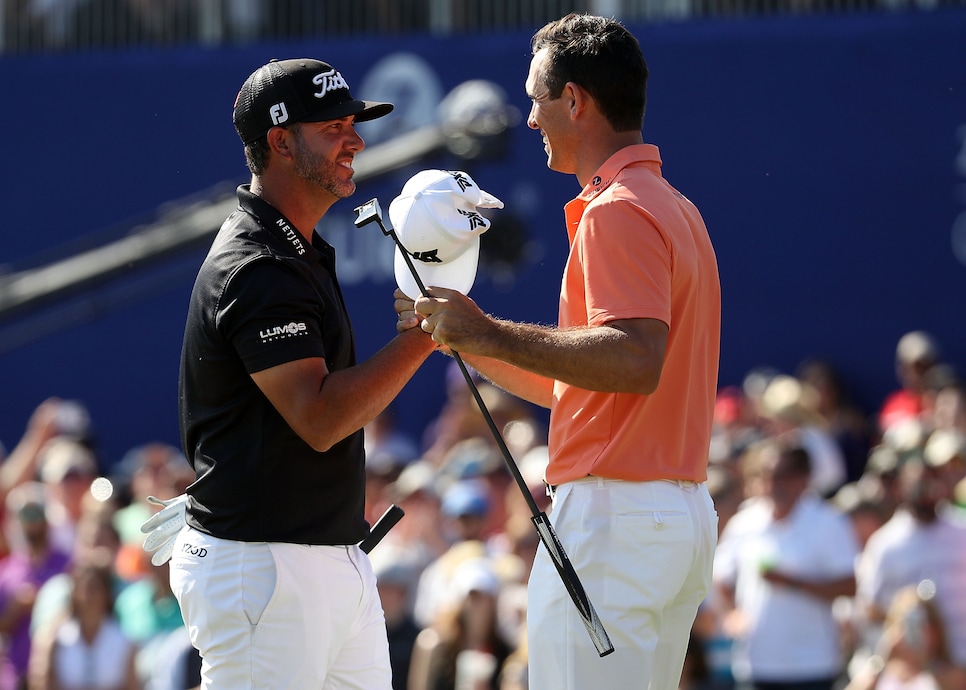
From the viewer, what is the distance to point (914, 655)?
6.89 m

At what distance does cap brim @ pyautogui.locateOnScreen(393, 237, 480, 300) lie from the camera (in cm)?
418

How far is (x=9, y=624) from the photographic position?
29.7 feet

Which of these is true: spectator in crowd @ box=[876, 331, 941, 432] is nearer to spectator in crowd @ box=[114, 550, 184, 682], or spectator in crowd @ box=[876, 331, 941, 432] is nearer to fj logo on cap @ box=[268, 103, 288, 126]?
spectator in crowd @ box=[114, 550, 184, 682]

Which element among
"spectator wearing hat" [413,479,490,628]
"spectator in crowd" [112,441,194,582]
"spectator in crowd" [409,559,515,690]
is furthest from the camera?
"spectator in crowd" [112,441,194,582]

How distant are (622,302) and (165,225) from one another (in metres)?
10.7

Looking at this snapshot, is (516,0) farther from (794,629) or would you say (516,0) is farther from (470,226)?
(470,226)

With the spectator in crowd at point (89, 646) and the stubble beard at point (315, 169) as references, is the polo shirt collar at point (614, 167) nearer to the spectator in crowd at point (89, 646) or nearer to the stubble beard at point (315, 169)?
the stubble beard at point (315, 169)

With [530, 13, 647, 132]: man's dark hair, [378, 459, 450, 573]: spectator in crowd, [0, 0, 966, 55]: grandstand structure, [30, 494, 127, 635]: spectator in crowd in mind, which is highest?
[530, 13, 647, 132]: man's dark hair

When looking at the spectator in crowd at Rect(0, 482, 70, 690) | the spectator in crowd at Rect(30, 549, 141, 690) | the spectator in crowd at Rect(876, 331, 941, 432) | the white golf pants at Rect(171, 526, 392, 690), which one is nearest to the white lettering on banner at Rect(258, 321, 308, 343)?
the white golf pants at Rect(171, 526, 392, 690)

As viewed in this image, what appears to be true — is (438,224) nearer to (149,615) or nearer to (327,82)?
(327,82)

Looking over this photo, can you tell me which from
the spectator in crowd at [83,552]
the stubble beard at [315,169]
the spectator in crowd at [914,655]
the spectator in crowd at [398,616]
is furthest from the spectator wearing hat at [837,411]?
the stubble beard at [315,169]

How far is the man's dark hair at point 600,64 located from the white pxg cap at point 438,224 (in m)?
0.38

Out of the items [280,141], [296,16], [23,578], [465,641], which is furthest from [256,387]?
[296,16]

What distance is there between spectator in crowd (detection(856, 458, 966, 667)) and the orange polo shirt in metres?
3.91
